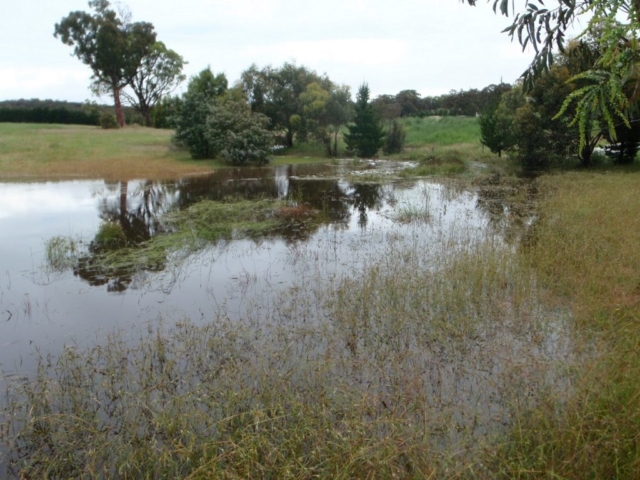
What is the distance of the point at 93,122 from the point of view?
131 feet

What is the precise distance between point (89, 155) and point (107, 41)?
1633 cm

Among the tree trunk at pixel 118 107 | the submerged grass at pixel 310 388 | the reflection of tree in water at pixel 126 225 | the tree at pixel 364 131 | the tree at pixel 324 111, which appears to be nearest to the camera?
the submerged grass at pixel 310 388

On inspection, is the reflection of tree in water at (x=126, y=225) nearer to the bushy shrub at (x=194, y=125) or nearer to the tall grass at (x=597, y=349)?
the tall grass at (x=597, y=349)

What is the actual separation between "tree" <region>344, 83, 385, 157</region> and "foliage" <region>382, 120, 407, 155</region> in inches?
42.3

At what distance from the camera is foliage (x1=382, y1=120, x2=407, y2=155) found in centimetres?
3130

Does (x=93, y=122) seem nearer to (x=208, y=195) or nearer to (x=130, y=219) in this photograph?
(x=208, y=195)

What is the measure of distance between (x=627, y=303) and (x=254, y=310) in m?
4.05

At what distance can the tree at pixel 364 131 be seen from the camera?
95.1 ft

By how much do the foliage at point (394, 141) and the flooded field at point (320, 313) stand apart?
20.3 metres

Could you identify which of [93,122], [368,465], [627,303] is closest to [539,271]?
[627,303]

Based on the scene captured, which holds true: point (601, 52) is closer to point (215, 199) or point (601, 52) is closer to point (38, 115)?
point (215, 199)

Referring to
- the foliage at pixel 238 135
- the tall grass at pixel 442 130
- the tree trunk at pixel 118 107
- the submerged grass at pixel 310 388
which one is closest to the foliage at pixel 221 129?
the foliage at pixel 238 135

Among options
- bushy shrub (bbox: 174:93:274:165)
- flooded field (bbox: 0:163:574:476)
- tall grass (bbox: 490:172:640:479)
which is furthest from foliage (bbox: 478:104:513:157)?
tall grass (bbox: 490:172:640:479)

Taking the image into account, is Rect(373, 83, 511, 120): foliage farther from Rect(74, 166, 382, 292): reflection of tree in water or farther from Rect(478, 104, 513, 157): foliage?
Rect(74, 166, 382, 292): reflection of tree in water
